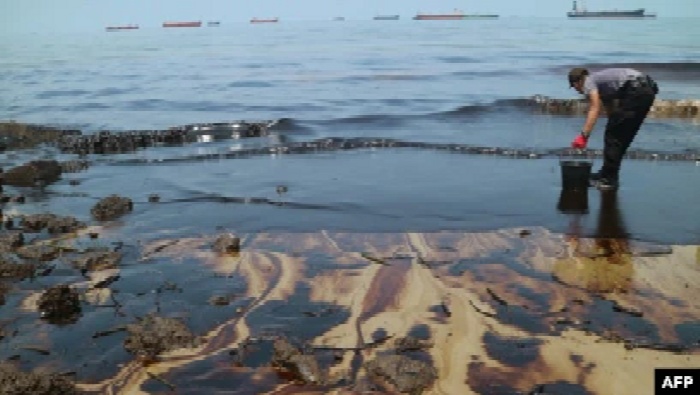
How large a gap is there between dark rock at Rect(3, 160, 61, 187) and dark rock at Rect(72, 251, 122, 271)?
464 centimetres

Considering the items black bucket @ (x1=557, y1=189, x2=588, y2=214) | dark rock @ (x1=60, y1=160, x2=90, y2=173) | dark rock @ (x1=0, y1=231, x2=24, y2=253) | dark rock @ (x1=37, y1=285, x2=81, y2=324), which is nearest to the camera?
dark rock @ (x1=37, y1=285, x2=81, y2=324)

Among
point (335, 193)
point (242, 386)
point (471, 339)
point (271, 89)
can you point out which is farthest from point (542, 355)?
point (271, 89)

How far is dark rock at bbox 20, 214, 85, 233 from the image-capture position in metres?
7.23

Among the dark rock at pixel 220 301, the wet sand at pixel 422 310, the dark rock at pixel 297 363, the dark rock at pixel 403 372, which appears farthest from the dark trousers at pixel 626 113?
the dark rock at pixel 297 363

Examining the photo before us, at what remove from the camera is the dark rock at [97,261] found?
6.08 m

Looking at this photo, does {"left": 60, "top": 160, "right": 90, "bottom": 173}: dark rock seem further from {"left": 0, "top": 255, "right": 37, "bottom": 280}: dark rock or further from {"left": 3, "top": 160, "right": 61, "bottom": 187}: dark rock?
{"left": 0, "top": 255, "right": 37, "bottom": 280}: dark rock

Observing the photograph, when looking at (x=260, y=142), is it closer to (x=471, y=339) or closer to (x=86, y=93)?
(x=471, y=339)

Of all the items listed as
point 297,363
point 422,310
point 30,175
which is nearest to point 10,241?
point 30,175

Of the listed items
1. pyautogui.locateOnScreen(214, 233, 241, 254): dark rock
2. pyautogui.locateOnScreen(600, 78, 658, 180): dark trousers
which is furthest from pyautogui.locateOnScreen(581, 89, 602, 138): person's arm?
pyautogui.locateOnScreen(214, 233, 241, 254): dark rock

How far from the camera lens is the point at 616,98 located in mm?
8023

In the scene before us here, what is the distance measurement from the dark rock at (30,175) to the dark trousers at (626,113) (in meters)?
8.89

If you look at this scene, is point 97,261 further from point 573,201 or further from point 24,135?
point 24,135

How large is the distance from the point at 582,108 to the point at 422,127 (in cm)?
614
